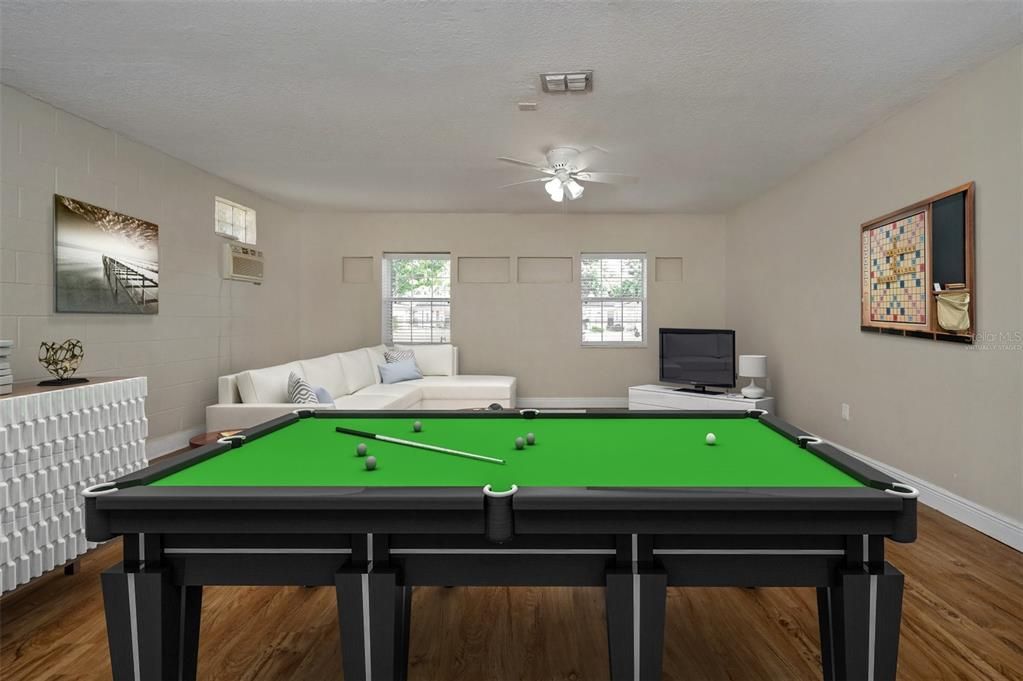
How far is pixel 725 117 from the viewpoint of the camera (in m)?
3.85

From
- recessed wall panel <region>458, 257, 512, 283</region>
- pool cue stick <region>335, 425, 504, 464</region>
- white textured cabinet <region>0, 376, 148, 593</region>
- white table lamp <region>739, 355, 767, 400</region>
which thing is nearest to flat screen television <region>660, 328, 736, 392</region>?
white table lamp <region>739, 355, 767, 400</region>

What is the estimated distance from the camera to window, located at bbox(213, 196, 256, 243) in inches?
217

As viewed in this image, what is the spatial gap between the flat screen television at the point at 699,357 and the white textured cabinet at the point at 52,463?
5.44 m

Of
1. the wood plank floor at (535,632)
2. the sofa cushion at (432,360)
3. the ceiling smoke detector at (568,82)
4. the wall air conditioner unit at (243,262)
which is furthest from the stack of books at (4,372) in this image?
the sofa cushion at (432,360)

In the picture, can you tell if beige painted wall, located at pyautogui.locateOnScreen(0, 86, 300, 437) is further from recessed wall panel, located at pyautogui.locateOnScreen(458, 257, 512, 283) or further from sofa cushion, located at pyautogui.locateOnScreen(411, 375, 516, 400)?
recessed wall panel, located at pyautogui.locateOnScreen(458, 257, 512, 283)

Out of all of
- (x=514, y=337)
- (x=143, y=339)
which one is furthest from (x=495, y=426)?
(x=514, y=337)

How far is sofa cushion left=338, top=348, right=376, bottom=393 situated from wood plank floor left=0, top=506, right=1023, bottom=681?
3175mm

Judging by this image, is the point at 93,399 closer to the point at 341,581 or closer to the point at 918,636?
the point at 341,581

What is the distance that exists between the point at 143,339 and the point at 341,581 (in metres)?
4.12

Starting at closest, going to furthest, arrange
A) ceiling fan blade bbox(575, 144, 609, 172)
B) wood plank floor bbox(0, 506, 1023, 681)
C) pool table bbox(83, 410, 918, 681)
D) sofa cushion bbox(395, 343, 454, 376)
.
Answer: pool table bbox(83, 410, 918, 681), wood plank floor bbox(0, 506, 1023, 681), ceiling fan blade bbox(575, 144, 609, 172), sofa cushion bbox(395, 343, 454, 376)

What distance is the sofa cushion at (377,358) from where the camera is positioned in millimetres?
6414

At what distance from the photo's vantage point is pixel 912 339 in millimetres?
3684

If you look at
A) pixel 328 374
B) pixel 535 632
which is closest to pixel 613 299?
pixel 328 374

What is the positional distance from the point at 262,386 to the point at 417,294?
329cm
